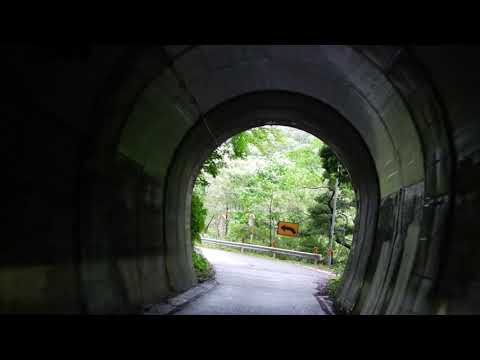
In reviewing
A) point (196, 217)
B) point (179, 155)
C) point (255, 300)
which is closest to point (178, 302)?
point (255, 300)

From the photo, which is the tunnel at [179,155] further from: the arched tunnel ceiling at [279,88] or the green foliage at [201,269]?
the green foliage at [201,269]

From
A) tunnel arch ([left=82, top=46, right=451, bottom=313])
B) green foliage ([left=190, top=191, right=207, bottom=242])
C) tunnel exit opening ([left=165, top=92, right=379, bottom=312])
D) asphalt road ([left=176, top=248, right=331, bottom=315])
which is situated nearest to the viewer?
→ tunnel arch ([left=82, top=46, right=451, bottom=313])

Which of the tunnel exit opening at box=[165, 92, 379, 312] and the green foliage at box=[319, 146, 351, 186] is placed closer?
the tunnel exit opening at box=[165, 92, 379, 312]

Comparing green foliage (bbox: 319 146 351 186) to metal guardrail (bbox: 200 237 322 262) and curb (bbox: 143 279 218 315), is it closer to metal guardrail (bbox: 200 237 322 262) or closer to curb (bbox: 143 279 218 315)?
curb (bbox: 143 279 218 315)

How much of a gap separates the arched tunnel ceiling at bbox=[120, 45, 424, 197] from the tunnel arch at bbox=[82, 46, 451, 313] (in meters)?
0.02

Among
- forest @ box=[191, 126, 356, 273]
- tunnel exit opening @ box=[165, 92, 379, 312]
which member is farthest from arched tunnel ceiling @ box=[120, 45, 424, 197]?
forest @ box=[191, 126, 356, 273]

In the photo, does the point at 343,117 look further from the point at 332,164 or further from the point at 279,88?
the point at 332,164

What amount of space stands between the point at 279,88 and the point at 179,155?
9.18 ft

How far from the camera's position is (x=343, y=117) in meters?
8.34

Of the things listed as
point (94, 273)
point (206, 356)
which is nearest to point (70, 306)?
point (94, 273)

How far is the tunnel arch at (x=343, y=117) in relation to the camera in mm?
4762

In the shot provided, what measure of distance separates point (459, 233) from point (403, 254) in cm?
148

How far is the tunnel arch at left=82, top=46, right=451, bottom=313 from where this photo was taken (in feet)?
15.6

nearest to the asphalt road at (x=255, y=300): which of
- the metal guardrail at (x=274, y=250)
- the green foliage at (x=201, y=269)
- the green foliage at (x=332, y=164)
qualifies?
the green foliage at (x=201, y=269)
